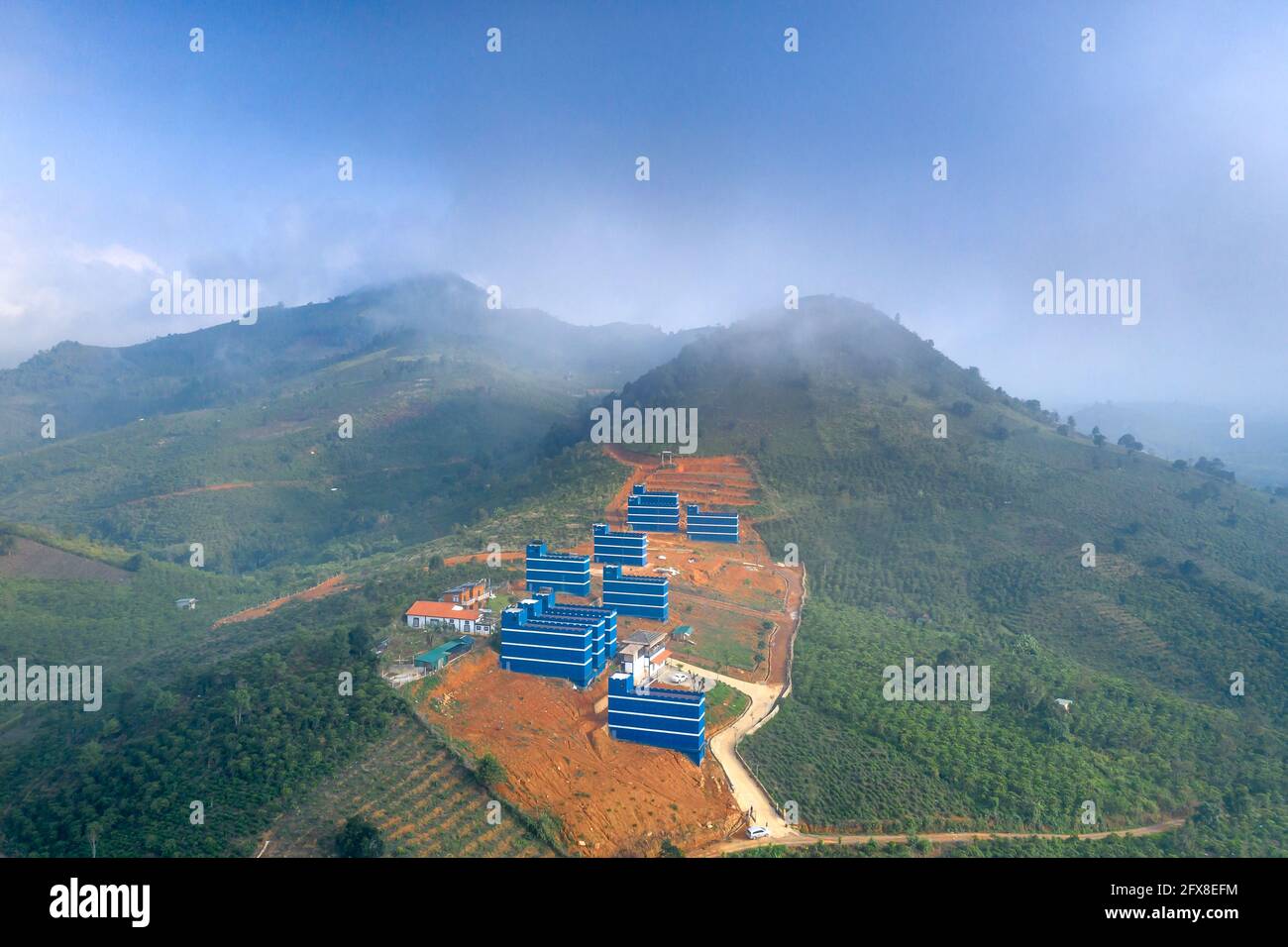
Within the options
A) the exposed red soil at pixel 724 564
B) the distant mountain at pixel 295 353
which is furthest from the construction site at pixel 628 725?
the distant mountain at pixel 295 353

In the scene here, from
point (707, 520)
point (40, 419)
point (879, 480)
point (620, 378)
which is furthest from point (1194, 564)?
point (40, 419)

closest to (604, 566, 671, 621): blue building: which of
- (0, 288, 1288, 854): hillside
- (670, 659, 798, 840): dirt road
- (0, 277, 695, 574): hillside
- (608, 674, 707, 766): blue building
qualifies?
(0, 288, 1288, 854): hillside

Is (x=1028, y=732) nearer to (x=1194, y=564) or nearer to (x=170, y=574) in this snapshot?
(x=1194, y=564)

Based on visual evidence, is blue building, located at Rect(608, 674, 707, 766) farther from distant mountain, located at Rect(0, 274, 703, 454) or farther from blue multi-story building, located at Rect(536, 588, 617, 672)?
distant mountain, located at Rect(0, 274, 703, 454)

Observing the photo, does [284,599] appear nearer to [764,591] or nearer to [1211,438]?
[764,591]

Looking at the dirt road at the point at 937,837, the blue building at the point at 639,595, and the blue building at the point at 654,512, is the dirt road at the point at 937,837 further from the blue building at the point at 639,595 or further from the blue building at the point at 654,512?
the blue building at the point at 654,512

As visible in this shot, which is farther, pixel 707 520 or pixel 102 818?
pixel 707 520

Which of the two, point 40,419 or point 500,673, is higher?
point 40,419

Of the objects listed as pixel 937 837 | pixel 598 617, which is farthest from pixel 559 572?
pixel 937 837
